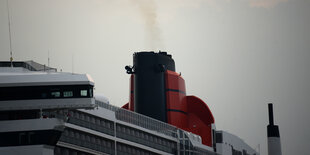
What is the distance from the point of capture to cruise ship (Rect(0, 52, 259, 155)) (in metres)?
47.3

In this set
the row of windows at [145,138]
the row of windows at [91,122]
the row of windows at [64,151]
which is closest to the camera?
the row of windows at [64,151]

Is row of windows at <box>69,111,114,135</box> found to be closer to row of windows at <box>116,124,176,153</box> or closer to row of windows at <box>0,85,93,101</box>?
row of windows at <box>116,124,176,153</box>

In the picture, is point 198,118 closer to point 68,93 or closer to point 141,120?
point 141,120

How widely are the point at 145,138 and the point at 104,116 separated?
27.7ft

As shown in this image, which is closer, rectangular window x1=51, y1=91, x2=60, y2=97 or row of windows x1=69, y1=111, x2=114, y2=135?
rectangular window x1=51, y1=91, x2=60, y2=97

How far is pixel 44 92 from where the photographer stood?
160 feet

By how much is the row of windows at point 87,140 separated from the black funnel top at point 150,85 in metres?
14.5

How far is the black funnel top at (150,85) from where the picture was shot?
78.1 m

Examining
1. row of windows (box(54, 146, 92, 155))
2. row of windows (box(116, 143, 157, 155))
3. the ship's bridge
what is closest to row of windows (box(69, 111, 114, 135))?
row of windows (box(116, 143, 157, 155))

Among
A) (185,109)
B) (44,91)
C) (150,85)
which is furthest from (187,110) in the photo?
(44,91)

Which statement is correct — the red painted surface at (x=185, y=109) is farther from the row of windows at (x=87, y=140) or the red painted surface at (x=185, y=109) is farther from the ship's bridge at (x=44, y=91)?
the ship's bridge at (x=44, y=91)

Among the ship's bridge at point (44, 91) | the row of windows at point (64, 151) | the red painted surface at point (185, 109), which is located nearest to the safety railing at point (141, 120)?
the red painted surface at point (185, 109)

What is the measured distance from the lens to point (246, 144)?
103 m

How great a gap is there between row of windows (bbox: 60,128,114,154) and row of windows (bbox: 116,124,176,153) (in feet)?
7.37
